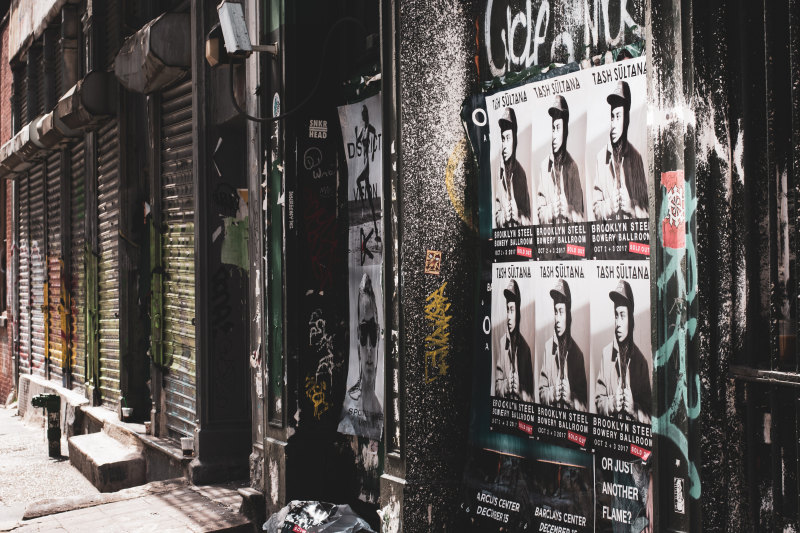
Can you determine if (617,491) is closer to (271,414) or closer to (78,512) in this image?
(271,414)

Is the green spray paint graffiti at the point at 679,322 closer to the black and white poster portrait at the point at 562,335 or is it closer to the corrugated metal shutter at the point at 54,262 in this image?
the black and white poster portrait at the point at 562,335

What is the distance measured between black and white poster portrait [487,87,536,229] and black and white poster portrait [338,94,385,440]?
1.26 metres

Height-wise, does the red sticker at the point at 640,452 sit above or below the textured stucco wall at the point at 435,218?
below

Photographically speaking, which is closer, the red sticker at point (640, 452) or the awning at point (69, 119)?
the red sticker at point (640, 452)

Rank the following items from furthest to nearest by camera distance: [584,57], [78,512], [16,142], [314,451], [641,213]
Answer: [16,142] → [78,512] → [314,451] → [584,57] → [641,213]

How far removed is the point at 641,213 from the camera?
340 centimetres

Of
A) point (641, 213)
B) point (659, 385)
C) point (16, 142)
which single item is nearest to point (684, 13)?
point (641, 213)

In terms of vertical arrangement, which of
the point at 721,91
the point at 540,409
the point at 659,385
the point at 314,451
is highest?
the point at 721,91

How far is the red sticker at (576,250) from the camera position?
12.2 feet

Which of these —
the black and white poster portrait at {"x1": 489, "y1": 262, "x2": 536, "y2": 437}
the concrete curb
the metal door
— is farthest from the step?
the black and white poster portrait at {"x1": 489, "y1": 262, "x2": 536, "y2": 437}

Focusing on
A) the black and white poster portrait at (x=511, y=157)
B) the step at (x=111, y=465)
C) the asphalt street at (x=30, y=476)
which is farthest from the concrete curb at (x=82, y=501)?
the black and white poster portrait at (x=511, y=157)

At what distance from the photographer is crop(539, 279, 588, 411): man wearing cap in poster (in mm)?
3752

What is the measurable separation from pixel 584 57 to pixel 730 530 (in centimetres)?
199

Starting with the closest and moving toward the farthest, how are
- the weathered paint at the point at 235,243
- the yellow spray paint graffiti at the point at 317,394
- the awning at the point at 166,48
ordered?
the yellow spray paint graffiti at the point at 317,394, the weathered paint at the point at 235,243, the awning at the point at 166,48
